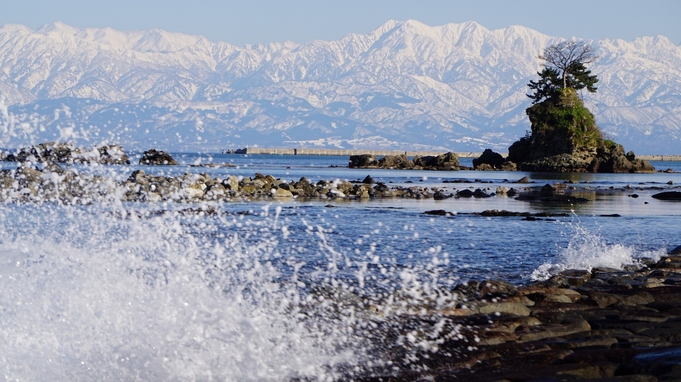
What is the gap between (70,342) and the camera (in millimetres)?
9867

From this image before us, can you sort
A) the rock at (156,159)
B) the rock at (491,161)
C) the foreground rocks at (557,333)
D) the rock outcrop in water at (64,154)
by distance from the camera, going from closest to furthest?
the foreground rocks at (557,333) < the rock outcrop in water at (64,154) < the rock at (156,159) < the rock at (491,161)

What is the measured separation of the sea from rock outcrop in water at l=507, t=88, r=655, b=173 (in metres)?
66.6

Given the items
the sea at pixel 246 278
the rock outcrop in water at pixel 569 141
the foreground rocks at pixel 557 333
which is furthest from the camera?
the rock outcrop in water at pixel 569 141

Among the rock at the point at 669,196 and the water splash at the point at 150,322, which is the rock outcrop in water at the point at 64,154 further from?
the rock at the point at 669,196

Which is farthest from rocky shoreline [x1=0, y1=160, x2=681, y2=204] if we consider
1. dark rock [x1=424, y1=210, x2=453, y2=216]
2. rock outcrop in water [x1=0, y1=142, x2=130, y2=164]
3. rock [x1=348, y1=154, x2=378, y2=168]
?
rock [x1=348, y1=154, x2=378, y2=168]

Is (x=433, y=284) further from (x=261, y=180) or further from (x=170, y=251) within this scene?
(x=261, y=180)

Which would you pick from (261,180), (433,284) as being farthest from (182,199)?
(433,284)

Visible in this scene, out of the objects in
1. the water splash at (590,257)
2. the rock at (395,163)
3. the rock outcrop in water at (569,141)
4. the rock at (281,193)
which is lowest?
the water splash at (590,257)

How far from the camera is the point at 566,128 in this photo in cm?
9500

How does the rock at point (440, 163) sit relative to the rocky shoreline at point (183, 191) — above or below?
above

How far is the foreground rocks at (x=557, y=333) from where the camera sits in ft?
27.7

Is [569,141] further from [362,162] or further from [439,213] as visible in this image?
[439,213]

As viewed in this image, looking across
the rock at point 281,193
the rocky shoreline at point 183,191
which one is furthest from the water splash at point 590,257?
the rock at point 281,193

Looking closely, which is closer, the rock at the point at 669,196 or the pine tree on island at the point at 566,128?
the rock at the point at 669,196
